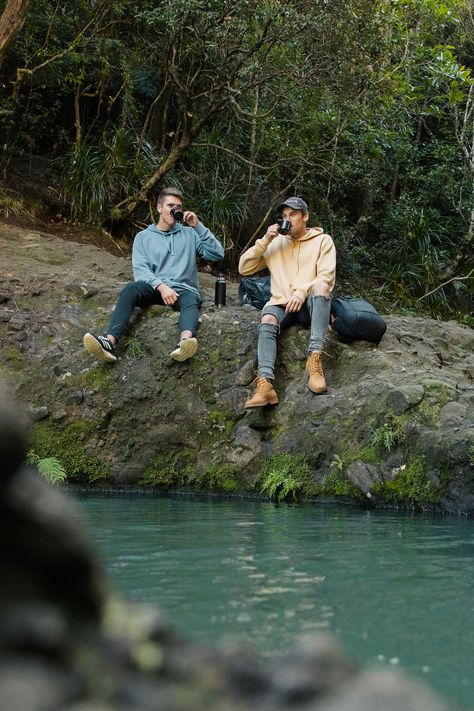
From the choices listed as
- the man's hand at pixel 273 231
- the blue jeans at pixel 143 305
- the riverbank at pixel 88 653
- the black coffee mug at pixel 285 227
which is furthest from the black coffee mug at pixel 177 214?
the riverbank at pixel 88 653

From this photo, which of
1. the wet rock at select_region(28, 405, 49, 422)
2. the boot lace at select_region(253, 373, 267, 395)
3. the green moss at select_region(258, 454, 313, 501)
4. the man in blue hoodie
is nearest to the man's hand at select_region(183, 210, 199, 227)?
the man in blue hoodie

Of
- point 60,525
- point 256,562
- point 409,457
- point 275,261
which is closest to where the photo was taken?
point 60,525

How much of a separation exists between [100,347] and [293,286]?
1.79 meters

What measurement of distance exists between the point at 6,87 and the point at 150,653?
12.7 meters

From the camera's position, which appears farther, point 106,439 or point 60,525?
point 106,439

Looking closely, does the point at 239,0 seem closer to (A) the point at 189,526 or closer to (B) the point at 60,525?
(A) the point at 189,526

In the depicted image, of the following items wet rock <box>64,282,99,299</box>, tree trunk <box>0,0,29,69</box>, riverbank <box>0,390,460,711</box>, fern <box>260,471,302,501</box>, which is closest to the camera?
riverbank <box>0,390,460,711</box>

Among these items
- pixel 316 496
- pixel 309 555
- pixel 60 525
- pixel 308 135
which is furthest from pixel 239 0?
pixel 60 525

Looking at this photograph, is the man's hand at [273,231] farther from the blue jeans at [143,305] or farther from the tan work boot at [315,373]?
the tan work boot at [315,373]

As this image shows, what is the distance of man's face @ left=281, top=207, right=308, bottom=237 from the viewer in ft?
26.0

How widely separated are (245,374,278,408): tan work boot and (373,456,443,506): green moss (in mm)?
1255

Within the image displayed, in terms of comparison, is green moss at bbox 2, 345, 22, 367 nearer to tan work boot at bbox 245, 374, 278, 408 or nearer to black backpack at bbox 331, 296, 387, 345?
tan work boot at bbox 245, 374, 278, 408

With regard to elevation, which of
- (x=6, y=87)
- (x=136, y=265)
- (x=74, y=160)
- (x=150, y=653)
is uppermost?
(x=6, y=87)

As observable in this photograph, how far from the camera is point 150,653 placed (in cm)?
182
